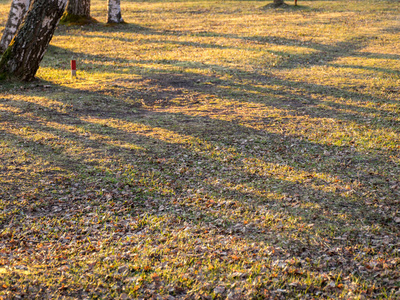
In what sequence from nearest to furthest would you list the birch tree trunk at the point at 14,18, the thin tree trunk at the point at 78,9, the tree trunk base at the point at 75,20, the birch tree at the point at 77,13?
the birch tree trunk at the point at 14,18 < the tree trunk base at the point at 75,20 < the birch tree at the point at 77,13 < the thin tree trunk at the point at 78,9

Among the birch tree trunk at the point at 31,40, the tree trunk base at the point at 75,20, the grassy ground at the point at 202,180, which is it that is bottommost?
the grassy ground at the point at 202,180

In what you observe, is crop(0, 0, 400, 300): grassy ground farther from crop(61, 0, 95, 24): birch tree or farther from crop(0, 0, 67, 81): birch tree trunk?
crop(61, 0, 95, 24): birch tree

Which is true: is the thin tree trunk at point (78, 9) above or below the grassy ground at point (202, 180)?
above

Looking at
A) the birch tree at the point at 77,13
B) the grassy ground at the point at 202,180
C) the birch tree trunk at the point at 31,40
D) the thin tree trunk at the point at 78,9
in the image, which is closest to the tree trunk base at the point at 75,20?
the birch tree at the point at 77,13

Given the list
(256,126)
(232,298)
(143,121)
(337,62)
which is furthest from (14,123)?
(337,62)

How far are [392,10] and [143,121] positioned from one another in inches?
1101

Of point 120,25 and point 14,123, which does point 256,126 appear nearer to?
point 14,123

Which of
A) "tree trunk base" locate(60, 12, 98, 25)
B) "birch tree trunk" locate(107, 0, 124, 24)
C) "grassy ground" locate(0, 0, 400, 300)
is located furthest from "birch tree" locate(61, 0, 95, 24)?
"grassy ground" locate(0, 0, 400, 300)

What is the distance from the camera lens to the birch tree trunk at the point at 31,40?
13188mm

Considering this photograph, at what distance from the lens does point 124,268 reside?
5.84 metres

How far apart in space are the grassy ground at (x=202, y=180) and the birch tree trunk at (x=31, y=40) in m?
0.57

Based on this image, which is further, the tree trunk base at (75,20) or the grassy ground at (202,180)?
the tree trunk base at (75,20)

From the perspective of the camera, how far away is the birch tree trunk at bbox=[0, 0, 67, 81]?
1319 cm

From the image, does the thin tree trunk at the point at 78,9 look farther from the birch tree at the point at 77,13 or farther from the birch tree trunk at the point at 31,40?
the birch tree trunk at the point at 31,40
